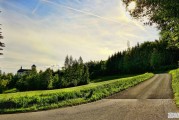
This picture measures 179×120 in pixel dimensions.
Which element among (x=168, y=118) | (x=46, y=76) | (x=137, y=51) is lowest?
(x=168, y=118)

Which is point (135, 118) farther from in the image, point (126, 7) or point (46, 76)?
point (46, 76)

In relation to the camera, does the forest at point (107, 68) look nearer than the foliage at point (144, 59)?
Yes

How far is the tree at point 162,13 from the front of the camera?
15977 mm

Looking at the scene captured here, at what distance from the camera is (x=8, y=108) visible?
25.1m

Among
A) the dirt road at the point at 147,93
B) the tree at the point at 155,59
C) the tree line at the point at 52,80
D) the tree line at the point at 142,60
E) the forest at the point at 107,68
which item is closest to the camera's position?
the dirt road at the point at 147,93

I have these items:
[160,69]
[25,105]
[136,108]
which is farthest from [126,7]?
[160,69]

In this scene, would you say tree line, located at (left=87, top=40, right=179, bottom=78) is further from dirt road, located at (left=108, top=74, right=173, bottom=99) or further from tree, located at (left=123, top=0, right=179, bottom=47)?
tree, located at (left=123, top=0, right=179, bottom=47)

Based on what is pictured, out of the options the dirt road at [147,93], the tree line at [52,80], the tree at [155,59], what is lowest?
the dirt road at [147,93]

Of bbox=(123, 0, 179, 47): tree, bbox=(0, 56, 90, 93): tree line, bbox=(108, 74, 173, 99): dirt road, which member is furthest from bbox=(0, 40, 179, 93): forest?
bbox=(123, 0, 179, 47): tree

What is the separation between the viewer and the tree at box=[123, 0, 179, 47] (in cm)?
1598

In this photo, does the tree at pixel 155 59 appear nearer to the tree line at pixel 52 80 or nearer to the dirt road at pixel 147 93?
the tree line at pixel 52 80

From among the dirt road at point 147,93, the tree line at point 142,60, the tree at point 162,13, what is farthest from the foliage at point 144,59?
the tree at point 162,13

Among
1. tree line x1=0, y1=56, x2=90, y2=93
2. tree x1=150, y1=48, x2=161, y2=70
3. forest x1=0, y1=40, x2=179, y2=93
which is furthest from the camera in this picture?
tree x1=150, y1=48, x2=161, y2=70

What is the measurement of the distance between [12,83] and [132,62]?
4861 centimetres
